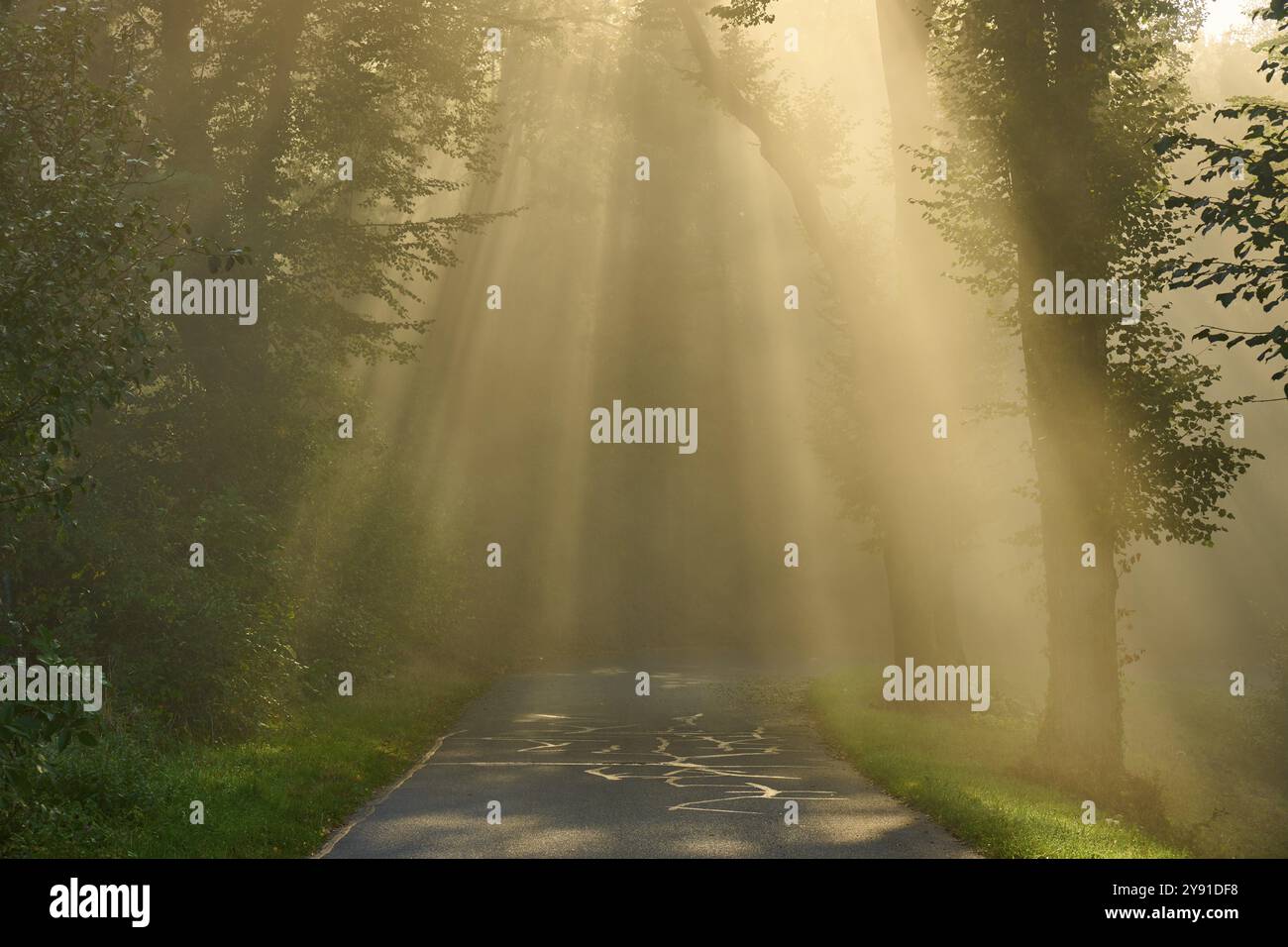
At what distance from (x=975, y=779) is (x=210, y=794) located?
8.59 meters

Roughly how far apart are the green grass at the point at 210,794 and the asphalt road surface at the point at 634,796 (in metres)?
0.43

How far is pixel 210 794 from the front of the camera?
1190cm

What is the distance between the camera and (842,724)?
21.2 m

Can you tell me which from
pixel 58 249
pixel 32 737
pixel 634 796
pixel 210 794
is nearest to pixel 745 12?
pixel 634 796

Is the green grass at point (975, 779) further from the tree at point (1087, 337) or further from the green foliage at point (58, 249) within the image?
the green foliage at point (58, 249)

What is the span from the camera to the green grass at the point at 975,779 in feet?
37.5

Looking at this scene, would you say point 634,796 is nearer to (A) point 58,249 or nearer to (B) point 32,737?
(B) point 32,737

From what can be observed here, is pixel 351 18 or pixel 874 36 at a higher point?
pixel 874 36

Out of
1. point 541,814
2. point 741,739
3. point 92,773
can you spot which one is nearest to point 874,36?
point 741,739

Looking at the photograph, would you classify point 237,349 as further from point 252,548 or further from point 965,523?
point 965,523

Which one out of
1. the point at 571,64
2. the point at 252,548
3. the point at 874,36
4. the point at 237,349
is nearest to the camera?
the point at 252,548

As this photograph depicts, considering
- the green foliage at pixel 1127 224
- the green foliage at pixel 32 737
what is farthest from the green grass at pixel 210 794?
the green foliage at pixel 1127 224

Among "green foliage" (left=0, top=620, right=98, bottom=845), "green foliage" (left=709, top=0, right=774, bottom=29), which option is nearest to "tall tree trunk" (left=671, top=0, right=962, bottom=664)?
"green foliage" (left=709, top=0, right=774, bottom=29)
